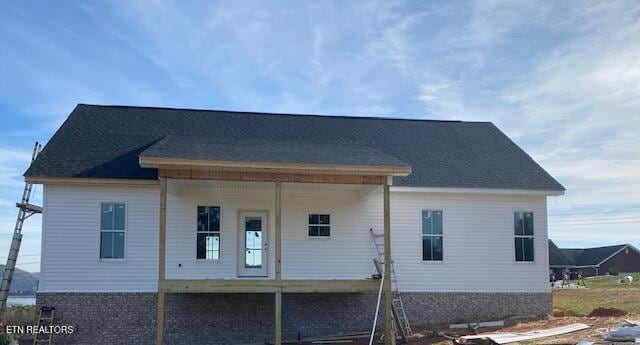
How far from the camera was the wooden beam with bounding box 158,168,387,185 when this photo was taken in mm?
16203

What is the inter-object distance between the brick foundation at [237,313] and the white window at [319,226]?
1723mm

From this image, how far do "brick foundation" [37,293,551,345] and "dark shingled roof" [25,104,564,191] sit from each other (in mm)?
3328

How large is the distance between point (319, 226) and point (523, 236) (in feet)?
20.7

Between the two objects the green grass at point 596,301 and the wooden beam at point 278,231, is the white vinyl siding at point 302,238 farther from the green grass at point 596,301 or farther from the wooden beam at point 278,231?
the green grass at point 596,301

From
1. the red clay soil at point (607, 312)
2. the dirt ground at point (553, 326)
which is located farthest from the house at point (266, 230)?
the red clay soil at point (607, 312)

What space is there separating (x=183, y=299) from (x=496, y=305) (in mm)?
9110

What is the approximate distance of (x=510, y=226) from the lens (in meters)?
20.9

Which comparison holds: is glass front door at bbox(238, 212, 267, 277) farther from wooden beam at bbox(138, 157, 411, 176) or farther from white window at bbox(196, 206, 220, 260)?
wooden beam at bbox(138, 157, 411, 176)

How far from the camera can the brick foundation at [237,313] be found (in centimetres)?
1831

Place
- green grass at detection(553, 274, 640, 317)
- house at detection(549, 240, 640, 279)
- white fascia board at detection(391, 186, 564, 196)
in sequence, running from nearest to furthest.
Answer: white fascia board at detection(391, 186, 564, 196)
green grass at detection(553, 274, 640, 317)
house at detection(549, 240, 640, 279)

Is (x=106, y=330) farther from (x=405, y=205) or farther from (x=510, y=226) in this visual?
(x=510, y=226)

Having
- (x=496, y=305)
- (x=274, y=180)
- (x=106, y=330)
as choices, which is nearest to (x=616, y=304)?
(x=496, y=305)

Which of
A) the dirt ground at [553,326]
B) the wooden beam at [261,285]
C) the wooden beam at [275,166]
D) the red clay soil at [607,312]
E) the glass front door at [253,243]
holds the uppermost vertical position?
the wooden beam at [275,166]

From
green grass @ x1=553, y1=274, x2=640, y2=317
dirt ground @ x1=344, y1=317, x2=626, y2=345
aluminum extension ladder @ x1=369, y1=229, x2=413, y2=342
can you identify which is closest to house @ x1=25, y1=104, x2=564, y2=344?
aluminum extension ladder @ x1=369, y1=229, x2=413, y2=342
